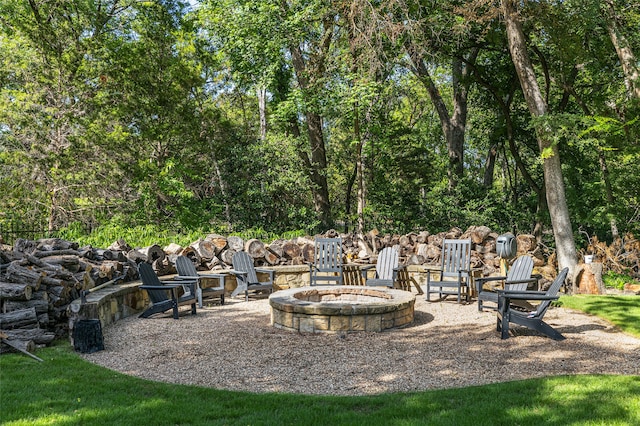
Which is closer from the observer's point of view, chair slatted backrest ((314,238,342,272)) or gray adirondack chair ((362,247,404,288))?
gray adirondack chair ((362,247,404,288))

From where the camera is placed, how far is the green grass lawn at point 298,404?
3.21 meters

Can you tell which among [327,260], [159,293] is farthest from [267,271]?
[159,293]

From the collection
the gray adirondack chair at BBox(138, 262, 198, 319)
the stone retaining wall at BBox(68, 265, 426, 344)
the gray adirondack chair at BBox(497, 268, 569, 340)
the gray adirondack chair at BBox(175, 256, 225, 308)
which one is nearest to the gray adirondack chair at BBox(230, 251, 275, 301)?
the gray adirondack chair at BBox(175, 256, 225, 308)

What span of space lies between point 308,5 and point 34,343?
442 inches

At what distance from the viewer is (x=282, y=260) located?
393 inches

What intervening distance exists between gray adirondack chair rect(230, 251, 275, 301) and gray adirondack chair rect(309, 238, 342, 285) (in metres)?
0.81

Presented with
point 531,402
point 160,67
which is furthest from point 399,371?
point 160,67

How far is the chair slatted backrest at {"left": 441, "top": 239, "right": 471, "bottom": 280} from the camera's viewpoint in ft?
28.0

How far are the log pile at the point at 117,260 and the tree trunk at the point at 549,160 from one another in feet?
1.65

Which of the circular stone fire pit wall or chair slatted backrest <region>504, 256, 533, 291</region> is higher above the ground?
chair slatted backrest <region>504, 256, 533, 291</region>

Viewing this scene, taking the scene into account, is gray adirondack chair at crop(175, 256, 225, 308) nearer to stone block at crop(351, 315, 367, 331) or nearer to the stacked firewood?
the stacked firewood

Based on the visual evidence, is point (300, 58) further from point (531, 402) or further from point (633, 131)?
point (531, 402)

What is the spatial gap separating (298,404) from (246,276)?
5.23 metres

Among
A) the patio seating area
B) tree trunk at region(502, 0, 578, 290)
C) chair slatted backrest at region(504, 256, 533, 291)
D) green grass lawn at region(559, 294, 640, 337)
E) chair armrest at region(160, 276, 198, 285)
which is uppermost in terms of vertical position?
tree trunk at region(502, 0, 578, 290)
